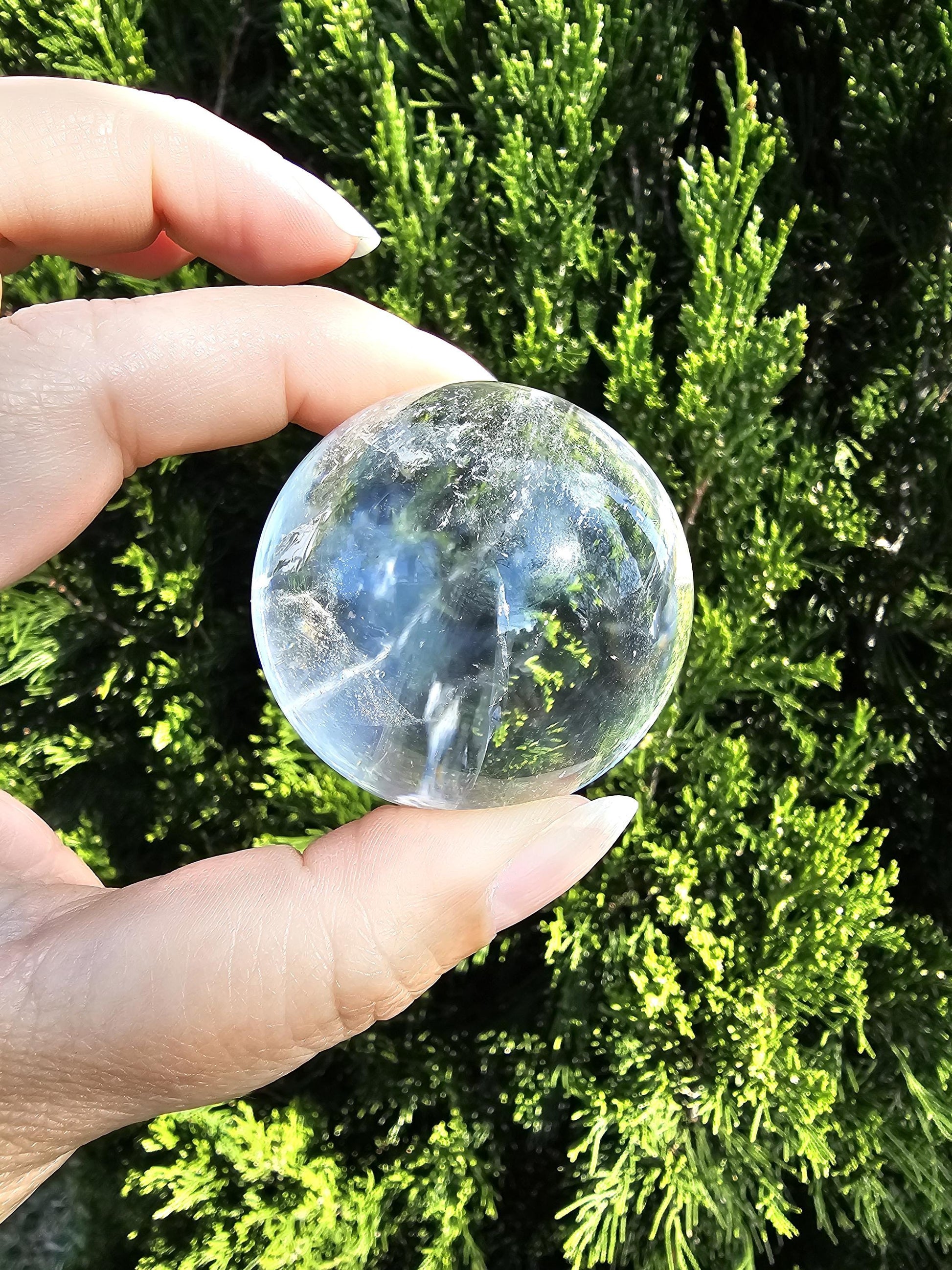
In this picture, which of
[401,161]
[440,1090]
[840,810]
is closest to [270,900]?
[440,1090]

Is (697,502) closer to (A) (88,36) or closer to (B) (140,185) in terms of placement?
(B) (140,185)

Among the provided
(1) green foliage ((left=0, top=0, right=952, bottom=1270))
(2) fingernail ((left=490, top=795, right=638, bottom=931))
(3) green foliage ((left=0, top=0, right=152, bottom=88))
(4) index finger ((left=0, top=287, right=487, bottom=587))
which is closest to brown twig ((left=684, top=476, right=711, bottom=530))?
(1) green foliage ((left=0, top=0, right=952, bottom=1270))

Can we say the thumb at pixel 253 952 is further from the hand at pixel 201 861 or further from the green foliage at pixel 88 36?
the green foliage at pixel 88 36

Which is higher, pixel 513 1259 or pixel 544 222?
pixel 544 222

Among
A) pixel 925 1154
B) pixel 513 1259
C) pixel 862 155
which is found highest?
pixel 862 155

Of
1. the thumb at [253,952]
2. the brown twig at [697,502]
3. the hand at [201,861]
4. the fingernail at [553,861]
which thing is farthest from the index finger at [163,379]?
the fingernail at [553,861]

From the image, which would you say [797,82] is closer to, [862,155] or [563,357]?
[862,155]
